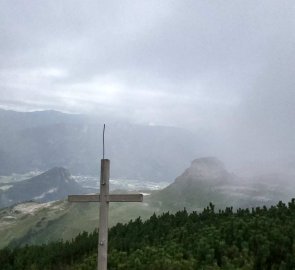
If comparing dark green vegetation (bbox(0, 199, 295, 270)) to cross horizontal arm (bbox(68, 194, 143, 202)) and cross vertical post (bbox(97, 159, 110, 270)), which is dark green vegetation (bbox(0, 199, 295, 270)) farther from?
cross vertical post (bbox(97, 159, 110, 270))

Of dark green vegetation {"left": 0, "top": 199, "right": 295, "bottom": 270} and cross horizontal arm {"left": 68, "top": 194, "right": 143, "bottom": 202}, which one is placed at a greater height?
cross horizontal arm {"left": 68, "top": 194, "right": 143, "bottom": 202}

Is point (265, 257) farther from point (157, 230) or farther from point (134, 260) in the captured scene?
point (157, 230)

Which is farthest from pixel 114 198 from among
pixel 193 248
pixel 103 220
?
pixel 193 248

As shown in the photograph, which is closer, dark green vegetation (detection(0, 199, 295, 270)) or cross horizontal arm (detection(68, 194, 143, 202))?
cross horizontal arm (detection(68, 194, 143, 202))

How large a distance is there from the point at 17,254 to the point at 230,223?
2048 centimetres

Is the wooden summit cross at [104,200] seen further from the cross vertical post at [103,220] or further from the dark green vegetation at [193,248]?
the dark green vegetation at [193,248]

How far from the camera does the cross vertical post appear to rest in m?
14.0

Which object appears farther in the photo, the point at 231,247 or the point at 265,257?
→ the point at 231,247

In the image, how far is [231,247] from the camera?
1086 inches

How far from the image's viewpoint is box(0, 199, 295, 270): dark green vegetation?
84.9 feet

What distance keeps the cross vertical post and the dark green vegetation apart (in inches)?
447

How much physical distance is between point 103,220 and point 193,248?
16938mm

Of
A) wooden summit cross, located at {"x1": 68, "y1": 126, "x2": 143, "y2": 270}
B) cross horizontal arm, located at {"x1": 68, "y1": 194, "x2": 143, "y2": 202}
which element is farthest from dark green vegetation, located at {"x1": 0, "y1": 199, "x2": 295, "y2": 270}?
wooden summit cross, located at {"x1": 68, "y1": 126, "x2": 143, "y2": 270}

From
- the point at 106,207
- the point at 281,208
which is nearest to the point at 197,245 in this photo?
the point at 281,208
